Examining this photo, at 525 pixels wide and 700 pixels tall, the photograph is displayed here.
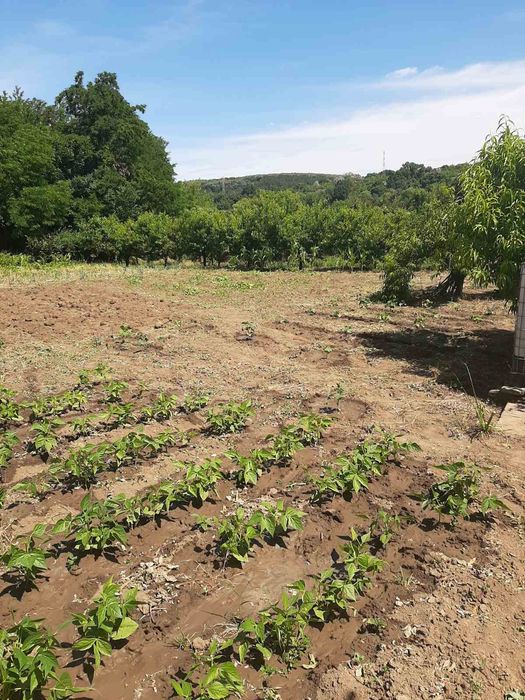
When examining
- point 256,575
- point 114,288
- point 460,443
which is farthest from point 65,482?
point 114,288

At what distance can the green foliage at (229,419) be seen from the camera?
5016mm

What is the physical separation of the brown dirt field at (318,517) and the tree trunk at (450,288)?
11.4 feet

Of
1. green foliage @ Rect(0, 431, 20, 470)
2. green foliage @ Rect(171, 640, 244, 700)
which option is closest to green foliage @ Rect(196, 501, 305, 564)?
green foliage @ Rect(171, 640, 244, 700)

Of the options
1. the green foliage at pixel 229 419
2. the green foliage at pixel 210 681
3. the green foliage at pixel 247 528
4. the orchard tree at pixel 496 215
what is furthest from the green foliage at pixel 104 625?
the orchard tree at pixel 496 215

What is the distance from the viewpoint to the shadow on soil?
6.68 m

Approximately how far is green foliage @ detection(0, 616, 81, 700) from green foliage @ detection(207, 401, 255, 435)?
2.85 metres

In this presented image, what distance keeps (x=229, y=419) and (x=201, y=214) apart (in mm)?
19538

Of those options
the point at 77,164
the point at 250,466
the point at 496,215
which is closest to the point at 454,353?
the point at 496,215

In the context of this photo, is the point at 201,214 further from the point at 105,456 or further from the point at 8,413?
the point at 105,456

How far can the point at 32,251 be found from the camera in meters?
25.7

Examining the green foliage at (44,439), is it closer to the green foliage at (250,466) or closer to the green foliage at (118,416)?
the green foliage at (118,416)

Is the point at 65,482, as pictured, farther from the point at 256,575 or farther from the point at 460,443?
the point at 460,443

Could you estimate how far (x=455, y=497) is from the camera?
364cm

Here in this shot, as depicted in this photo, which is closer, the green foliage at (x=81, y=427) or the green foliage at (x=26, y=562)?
the green foliage at (x=26, y=562)
